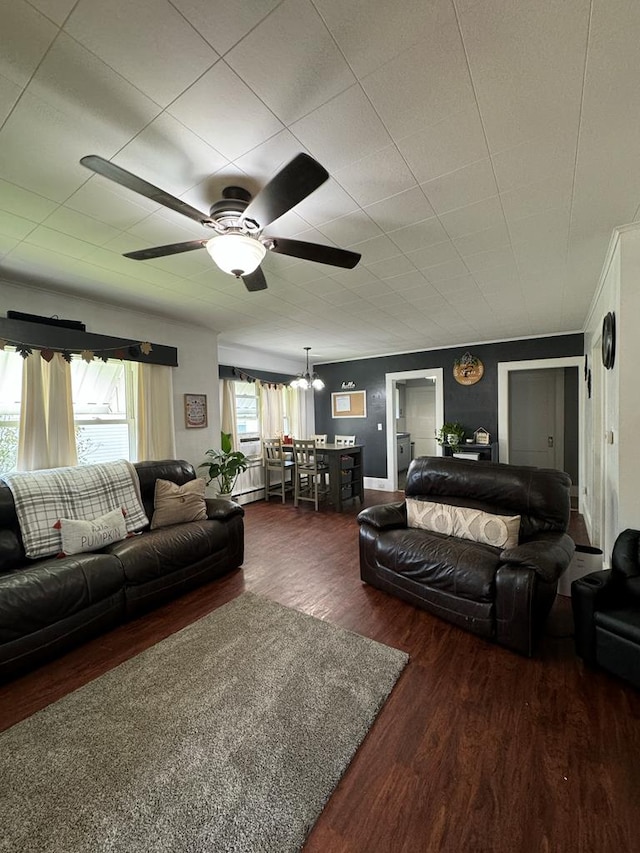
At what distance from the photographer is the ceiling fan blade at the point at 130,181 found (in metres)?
1.19

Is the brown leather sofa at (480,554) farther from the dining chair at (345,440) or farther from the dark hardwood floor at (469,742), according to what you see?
the dining chair at (345,440)

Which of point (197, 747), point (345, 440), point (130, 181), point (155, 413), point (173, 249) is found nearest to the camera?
point (130, 181)

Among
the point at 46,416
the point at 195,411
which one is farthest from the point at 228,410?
the point at 46,416

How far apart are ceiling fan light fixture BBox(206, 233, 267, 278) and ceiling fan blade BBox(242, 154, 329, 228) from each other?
0.12 m

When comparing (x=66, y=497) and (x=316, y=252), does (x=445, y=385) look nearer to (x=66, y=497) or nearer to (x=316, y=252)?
(x=316, y=252)

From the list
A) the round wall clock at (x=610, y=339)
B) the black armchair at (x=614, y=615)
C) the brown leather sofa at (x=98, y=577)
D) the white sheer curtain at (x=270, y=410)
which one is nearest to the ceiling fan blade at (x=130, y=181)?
the brown leather sofa at (x=98, y=577)

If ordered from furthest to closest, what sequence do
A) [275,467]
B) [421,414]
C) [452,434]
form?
[421,414] → [275,467] → [452,434]

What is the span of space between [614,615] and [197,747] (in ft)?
6.81

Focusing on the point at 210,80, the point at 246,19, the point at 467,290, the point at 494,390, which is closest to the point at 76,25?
the point at 210,80

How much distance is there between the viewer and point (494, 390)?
5.63m

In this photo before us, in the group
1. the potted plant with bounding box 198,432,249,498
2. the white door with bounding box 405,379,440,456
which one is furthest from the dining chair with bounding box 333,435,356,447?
the potted plant with bounding box 198,432,249,498

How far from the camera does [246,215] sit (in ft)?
5.21

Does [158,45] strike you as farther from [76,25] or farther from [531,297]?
[531,297]

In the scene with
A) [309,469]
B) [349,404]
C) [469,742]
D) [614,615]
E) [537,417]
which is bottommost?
[469,742]
